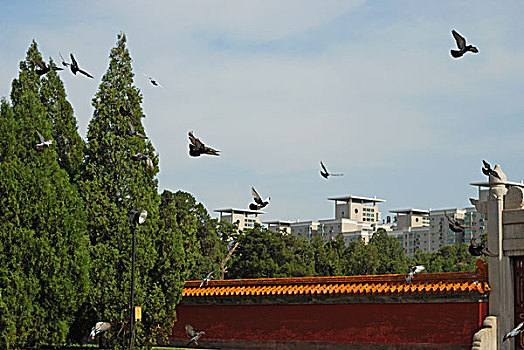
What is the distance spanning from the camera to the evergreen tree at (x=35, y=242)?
18.6 metres

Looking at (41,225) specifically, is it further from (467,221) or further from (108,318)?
(467,221)

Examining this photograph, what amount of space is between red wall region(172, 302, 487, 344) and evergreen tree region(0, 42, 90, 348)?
13.0 feet

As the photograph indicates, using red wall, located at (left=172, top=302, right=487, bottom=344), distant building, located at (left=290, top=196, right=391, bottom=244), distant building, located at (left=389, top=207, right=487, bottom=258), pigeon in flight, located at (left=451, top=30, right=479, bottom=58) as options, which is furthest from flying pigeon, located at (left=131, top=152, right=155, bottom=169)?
distant building, located at (left=290, top=196, right=391, bottom=244)

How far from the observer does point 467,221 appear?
434ft

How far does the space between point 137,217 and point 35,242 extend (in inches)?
98.2

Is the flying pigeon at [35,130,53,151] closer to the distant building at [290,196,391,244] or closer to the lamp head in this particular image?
the lamp head

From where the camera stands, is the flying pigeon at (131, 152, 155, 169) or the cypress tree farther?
the cypress tree

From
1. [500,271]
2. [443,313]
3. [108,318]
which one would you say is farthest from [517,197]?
[108,318]

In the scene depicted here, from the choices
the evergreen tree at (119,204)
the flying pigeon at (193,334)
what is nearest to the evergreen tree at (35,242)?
the evergreen tree at (119,204)

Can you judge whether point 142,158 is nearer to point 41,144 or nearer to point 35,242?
point 41,144

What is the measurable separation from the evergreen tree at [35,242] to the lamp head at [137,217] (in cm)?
146

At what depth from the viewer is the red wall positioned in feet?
58.9

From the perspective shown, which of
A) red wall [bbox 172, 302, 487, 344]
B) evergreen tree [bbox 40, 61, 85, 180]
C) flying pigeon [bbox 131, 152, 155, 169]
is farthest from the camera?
evergreen tree [bbox 40, 61, 85, 180]

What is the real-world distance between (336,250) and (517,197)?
51931 millimetres
